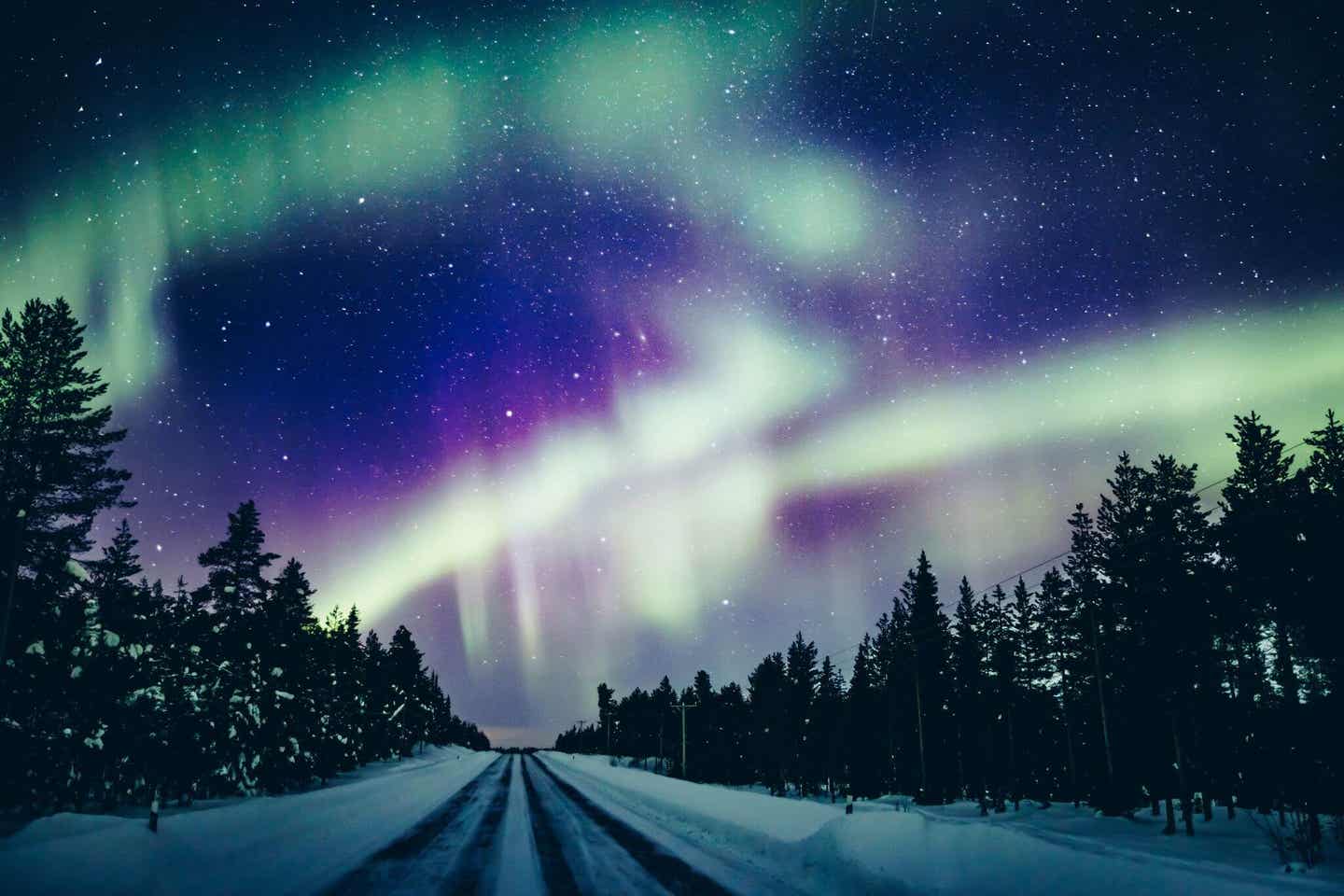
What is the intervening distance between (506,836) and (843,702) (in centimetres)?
5689

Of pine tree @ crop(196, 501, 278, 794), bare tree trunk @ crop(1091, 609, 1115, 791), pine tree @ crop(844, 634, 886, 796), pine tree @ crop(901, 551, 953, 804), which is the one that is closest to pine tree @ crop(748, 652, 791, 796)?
pine tree @ crop(844, 634, 886, 796)

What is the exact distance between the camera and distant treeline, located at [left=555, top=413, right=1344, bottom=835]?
26.0 m

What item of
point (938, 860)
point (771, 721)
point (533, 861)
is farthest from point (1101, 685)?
point (771, 721)

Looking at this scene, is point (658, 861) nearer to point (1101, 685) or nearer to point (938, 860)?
point (938, 860)

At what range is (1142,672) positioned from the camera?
2877 cm

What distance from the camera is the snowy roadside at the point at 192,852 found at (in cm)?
899

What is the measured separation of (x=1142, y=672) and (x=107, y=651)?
1531 inches

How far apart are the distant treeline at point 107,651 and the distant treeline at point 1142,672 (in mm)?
35981

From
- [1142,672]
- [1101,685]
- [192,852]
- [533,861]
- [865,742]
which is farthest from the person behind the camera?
[865,742]

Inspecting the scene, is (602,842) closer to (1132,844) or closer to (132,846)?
(132,846)

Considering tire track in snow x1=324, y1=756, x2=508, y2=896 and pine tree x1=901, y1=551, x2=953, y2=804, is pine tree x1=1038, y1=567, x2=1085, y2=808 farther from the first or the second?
tire track in snow x1=324, y1=756, x2=508, y2=896

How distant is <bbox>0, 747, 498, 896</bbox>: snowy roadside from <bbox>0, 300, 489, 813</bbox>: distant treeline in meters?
2.82

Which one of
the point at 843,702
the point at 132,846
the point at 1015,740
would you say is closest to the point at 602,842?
the point at 132,846

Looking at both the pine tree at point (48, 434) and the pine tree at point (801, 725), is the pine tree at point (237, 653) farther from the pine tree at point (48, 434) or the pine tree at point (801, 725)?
the pine tree at point (801, 725)
